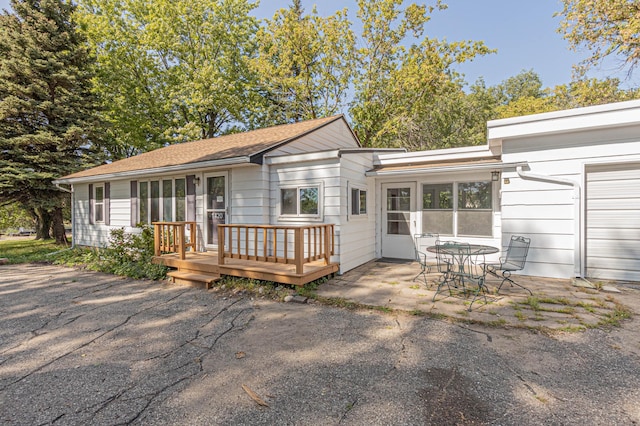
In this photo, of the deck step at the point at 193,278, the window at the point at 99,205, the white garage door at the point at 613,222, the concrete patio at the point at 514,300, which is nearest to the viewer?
the concrete patio at the point at 514,300

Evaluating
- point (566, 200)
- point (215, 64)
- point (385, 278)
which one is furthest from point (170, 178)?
point (215, 64)

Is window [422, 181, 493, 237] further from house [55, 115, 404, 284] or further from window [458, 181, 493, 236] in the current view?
house [55, 115, 404, 284]

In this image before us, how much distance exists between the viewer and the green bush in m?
6.56

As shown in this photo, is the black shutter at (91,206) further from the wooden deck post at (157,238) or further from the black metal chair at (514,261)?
the black metal chair at (514,261)

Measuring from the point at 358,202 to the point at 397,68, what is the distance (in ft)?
41.3

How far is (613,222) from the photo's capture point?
5.17 m

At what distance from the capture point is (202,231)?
25.2 ft

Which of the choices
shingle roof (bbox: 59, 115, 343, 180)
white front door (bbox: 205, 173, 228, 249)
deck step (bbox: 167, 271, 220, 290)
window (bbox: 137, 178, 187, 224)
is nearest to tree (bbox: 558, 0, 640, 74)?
shingle roof (bbox: 59, 115, 343, 180)

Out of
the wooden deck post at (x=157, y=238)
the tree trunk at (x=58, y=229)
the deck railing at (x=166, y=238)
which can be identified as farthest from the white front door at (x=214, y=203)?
the tree trunk at (x=58, y=229)

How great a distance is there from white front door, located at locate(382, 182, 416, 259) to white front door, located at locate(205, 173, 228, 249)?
163 inches

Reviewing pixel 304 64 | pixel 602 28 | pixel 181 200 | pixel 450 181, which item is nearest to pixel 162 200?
pixel 181 200

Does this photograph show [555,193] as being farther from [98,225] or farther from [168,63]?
[168,63]

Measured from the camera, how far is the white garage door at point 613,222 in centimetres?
505

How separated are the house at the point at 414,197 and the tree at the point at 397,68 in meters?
8.37
